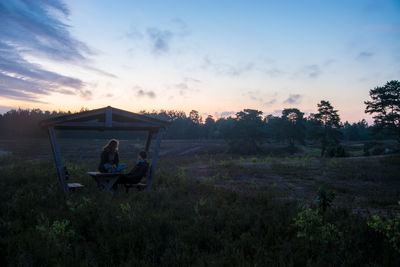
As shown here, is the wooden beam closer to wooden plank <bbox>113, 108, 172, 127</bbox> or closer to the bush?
wooden plank <bbox>113, 108, 172, 127</bbox>

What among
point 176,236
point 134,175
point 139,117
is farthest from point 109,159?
point 176,236

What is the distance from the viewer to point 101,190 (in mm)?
8305

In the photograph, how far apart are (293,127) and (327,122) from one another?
1695cm

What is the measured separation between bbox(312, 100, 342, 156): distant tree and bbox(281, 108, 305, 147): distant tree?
15.8 metres

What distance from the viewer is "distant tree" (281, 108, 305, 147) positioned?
218ft

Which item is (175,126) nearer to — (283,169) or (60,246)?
(283,169)

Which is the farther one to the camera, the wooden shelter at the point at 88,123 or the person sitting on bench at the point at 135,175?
the person sitting on bench at the point at 135,175

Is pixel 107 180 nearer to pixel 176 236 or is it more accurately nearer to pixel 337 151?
pixel 176 236

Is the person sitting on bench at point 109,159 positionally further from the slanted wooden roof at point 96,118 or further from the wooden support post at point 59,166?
the wooden support post at point 59,166

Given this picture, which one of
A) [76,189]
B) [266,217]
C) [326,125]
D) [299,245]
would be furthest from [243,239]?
[326,125]

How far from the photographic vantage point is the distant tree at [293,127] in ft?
218

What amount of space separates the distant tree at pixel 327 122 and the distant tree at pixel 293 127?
1579 cm

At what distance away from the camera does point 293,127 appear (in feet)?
219

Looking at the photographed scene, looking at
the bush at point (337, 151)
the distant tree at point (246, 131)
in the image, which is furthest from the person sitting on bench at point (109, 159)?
the distant tree at point (246, 131)
